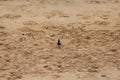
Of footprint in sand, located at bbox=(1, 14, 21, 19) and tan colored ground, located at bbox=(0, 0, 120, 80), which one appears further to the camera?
footprint in sand, located at bbox=(1, 14, 21, 19)

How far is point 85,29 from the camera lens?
628 cm

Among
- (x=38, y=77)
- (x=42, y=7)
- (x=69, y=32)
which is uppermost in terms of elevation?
(x=42, y=7)

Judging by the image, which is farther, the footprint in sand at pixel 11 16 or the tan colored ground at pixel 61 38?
the footprint in sand at pixel 11 16

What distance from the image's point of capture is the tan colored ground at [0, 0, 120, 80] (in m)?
4.68

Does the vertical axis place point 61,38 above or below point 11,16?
below

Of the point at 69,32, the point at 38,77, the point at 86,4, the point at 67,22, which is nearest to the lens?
the point at 38,77

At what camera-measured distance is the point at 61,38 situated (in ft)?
19.2

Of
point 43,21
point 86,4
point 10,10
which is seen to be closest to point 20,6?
point 10,10

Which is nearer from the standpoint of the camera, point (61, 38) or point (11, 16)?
point (61, 38)

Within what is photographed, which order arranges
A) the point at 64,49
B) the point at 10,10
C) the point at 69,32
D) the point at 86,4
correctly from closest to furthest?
the point at 64,49
the point at 69,32
the point at 10,10
the point at 86,4

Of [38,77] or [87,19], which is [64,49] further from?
[87,19]

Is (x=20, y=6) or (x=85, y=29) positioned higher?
(x=20, y=6)

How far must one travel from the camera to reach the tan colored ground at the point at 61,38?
4.68 m

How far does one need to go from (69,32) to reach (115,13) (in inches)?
65.3
